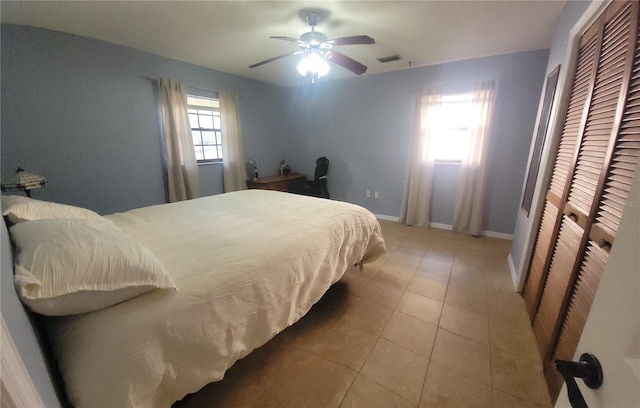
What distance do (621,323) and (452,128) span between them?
3593 mm

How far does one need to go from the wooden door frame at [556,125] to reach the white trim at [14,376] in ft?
8.28

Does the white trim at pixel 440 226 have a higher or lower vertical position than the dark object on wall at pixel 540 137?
lower

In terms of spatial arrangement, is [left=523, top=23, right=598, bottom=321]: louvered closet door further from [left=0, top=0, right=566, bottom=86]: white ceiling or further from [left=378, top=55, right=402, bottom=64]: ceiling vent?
[left=378, top=55, right=402, bottom=64]: ceiling vent

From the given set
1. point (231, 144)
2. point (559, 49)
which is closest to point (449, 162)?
point (559, 49)

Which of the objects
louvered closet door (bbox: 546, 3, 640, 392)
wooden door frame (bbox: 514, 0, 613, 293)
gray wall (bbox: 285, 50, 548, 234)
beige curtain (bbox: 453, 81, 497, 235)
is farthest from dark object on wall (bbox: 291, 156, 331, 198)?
louvered closet door (bbox: 546, 3, 640, 392)

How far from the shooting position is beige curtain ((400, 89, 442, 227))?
343cm

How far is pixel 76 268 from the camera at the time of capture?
758mm

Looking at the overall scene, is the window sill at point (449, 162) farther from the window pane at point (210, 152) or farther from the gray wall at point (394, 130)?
the window pane at point (210, 152)

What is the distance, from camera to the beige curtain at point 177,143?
314 cm

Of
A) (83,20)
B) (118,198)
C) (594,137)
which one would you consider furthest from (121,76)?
(594,137)

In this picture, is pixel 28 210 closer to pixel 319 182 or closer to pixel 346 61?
pixel 346 61

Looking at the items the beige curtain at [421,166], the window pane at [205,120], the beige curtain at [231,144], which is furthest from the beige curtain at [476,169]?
the window pane at [205,120]

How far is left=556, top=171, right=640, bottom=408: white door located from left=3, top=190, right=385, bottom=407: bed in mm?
1099

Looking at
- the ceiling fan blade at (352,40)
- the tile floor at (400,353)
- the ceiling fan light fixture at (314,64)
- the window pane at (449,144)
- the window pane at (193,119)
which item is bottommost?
the tile floor at (400,353)
